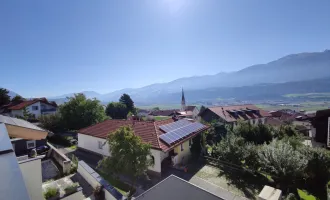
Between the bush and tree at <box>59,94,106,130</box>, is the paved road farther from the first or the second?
tree at <box>59,94,106,130</box>

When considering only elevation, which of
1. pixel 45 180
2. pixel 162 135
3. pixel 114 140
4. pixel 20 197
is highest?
pixel 20 197

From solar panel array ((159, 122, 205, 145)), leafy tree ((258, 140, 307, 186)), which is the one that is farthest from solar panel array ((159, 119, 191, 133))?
leafy tree ((258, 140, 307, 186))

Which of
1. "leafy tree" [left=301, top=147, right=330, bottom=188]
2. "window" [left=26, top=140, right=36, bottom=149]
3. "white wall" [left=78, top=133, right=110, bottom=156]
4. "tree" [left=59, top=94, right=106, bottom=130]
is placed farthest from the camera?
"tree" [left=59, top=94, right=106, bottom=130]

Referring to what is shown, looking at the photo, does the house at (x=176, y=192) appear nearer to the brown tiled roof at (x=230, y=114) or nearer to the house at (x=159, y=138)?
the house at (x=159, y=138)

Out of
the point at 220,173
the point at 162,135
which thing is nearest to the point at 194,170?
the point at 220,173

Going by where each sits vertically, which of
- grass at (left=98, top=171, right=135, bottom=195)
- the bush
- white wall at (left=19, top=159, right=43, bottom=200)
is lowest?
grass at (left=98, top=171, right=135, bottom=195)

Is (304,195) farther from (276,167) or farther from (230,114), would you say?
(230,114)

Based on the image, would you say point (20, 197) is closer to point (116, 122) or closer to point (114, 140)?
point (114, 140)
